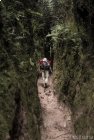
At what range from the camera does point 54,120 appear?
10711 millimetres

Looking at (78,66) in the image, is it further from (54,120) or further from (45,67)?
(45,67)

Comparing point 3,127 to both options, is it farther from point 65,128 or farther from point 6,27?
point 65,128

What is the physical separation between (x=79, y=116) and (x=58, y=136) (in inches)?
43.6

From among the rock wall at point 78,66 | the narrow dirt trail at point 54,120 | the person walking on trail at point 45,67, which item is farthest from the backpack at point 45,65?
the narrow dirt trail at point 54,120

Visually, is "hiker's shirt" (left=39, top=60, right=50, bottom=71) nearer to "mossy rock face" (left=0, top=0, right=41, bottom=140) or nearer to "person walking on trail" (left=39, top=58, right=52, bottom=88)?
"person walking on trail" (left=39, top=58, right=52, bottom=88)

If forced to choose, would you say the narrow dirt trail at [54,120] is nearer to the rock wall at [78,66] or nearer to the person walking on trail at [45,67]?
the rock wall at [78,66]

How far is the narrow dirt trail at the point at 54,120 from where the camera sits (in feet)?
31.1

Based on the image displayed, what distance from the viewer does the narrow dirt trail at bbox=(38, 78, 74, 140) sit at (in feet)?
31.1

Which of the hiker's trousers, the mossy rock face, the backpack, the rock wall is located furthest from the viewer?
the hiker's trousers

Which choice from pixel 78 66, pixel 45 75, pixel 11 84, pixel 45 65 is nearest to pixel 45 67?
pixel 45 65

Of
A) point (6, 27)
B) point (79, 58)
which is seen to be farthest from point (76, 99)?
point (6, 27)

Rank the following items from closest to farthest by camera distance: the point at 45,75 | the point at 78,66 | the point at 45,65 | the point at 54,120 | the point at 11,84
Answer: the point at 11,84, the point at 78,66, the point at 54,120, the point at 45,65, the point at 45,75

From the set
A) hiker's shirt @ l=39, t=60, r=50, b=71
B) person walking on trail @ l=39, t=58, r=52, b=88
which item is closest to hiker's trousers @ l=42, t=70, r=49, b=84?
person walking on trail @ l=39, t=58, r=52, b=88

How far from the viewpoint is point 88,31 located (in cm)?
948
